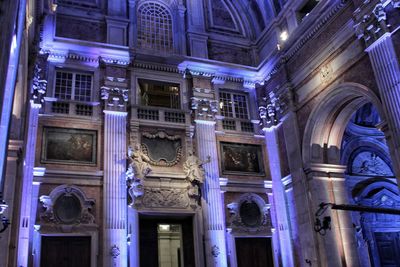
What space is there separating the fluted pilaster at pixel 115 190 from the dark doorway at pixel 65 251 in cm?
69

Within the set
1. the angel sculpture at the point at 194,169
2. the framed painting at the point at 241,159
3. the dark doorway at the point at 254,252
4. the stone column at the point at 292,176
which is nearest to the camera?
the stone column at the point at 292,176

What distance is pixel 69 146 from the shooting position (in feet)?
49.0

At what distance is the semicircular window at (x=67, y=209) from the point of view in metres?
13.9

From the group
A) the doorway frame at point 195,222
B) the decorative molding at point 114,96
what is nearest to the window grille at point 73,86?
the decorative molding at point 114,96

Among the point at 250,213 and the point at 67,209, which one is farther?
the point at 250,213

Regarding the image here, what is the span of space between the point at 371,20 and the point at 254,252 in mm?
8777

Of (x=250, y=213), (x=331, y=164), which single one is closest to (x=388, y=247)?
(x=331, y=164)

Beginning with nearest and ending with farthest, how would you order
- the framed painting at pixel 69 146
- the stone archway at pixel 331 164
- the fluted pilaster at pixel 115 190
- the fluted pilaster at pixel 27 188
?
the fluted pilaster at pixel 27 188, the fluted pilaster at pixel 115 190, the stone archway at pixel 331 164, the framed painting at pixel 69 146

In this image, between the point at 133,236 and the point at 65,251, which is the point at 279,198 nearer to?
the point at 133,236

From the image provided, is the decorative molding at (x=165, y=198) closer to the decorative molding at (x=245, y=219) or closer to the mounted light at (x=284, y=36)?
the decorative molding at (x=245, y=219)

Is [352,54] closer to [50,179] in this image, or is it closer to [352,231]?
[352,231]

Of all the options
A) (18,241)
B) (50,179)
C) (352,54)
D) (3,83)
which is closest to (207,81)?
(352,54)

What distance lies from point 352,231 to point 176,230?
374 inches

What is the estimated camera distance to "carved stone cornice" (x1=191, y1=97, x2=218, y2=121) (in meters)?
16.9
